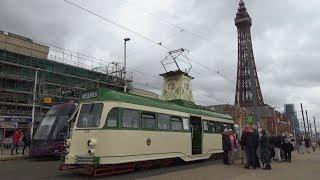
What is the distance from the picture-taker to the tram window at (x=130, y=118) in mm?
14203

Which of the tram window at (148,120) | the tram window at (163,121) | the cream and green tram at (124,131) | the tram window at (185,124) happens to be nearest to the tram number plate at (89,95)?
the cream and green tram at (124,131)

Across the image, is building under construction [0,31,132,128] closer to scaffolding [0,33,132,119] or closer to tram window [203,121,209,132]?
scaffolding [0,33,132,119]

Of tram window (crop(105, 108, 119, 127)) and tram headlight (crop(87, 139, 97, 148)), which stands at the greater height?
tram window (crop(105, 108, 119, 127))

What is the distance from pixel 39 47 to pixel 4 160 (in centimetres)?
4190

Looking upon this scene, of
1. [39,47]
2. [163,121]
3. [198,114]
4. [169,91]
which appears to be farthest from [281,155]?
[39,47]

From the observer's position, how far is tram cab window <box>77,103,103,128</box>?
13.7 metres

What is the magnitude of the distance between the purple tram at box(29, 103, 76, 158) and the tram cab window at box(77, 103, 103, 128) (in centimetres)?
696

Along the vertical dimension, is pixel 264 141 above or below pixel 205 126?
below

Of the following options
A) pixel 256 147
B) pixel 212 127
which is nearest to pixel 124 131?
pixel 256 147

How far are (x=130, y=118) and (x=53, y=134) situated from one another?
333 inches

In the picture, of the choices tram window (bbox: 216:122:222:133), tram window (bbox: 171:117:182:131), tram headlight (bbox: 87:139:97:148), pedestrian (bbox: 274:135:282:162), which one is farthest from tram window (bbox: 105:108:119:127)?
pedestrian (bbox: 274:135:282:162)

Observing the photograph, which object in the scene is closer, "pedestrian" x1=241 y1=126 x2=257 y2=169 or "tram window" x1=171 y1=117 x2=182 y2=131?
"pedestrian" x1=241 y1=126 x2=257 y2=169

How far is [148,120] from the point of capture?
15.6m

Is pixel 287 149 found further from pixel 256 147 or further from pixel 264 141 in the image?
pixel 256 147
